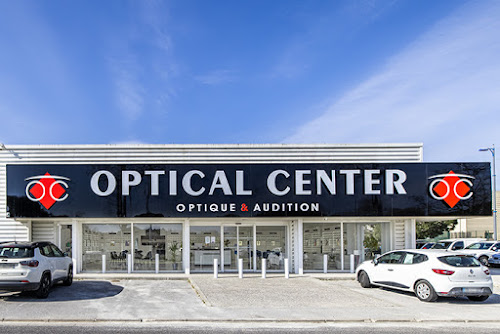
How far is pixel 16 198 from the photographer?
17406 mm

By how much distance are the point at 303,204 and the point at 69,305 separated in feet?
30.0

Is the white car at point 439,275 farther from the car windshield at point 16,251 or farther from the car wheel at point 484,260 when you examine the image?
the car wheel at point 484,260

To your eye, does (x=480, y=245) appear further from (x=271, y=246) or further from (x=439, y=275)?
(x=439, y=275)

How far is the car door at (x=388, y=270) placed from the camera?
13445 millimetres

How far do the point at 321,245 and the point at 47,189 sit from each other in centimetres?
1099

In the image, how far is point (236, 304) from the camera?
1151cm

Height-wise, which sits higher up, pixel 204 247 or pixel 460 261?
pixel 460 261

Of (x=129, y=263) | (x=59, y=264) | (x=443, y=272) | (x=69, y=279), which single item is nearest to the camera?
(x=443, y=272)

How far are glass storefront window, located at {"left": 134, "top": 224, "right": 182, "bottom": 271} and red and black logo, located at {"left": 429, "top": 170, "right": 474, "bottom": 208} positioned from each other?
399 inches

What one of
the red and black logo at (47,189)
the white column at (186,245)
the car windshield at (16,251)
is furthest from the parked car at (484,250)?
the car windshield at (16,251)

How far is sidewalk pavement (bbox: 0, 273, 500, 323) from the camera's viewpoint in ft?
33.0

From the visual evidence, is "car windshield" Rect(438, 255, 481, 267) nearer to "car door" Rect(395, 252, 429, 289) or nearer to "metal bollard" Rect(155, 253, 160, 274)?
"car door" Rect(395, 252, 429, 289)

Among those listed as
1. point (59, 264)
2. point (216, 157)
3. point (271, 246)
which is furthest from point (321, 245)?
point (59, 264)

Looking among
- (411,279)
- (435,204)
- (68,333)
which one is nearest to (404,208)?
(435,204)
